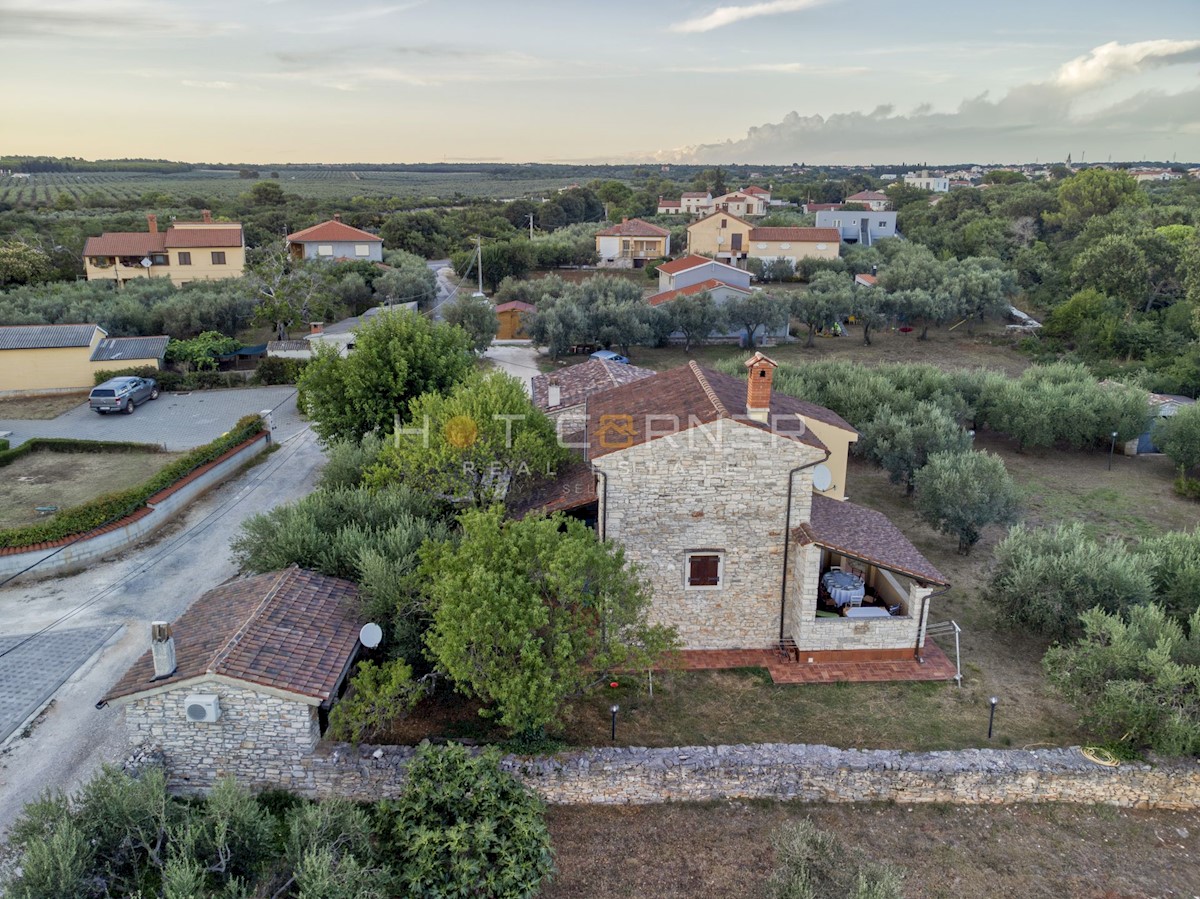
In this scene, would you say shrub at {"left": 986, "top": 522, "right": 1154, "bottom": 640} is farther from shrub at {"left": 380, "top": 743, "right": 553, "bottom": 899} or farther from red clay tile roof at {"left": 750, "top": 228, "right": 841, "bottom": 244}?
red clay tile roof at {"left": 750, "top": 228, "right": 841, "bottom": 244}

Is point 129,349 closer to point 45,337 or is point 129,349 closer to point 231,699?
point 45,337

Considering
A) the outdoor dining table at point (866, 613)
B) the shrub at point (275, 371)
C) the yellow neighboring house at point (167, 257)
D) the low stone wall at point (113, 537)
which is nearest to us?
the outdoor dining table at point (866, 613)

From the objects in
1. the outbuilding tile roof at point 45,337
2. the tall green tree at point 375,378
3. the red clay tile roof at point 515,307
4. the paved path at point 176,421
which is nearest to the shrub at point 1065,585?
the tall green tree at point 375,378

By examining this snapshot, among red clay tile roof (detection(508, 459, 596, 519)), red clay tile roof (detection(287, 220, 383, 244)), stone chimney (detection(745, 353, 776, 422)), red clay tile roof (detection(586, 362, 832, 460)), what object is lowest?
red clay tile roof (detection(508, 459, 596, 519))

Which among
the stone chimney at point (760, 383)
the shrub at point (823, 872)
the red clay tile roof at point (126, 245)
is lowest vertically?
the shrub at point (823, 872)

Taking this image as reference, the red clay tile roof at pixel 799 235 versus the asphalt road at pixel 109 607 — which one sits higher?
the red clay tile roof at pixel 799 235

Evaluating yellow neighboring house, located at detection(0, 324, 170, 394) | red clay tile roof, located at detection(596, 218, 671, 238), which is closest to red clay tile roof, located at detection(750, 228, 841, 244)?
red clay tile roof, located at detection(596, 218, 671, 238)

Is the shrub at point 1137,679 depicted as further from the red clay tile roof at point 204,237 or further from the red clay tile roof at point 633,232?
the red clay tile roof at point 633,232

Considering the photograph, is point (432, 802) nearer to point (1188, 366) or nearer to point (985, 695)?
point (985, 695)
